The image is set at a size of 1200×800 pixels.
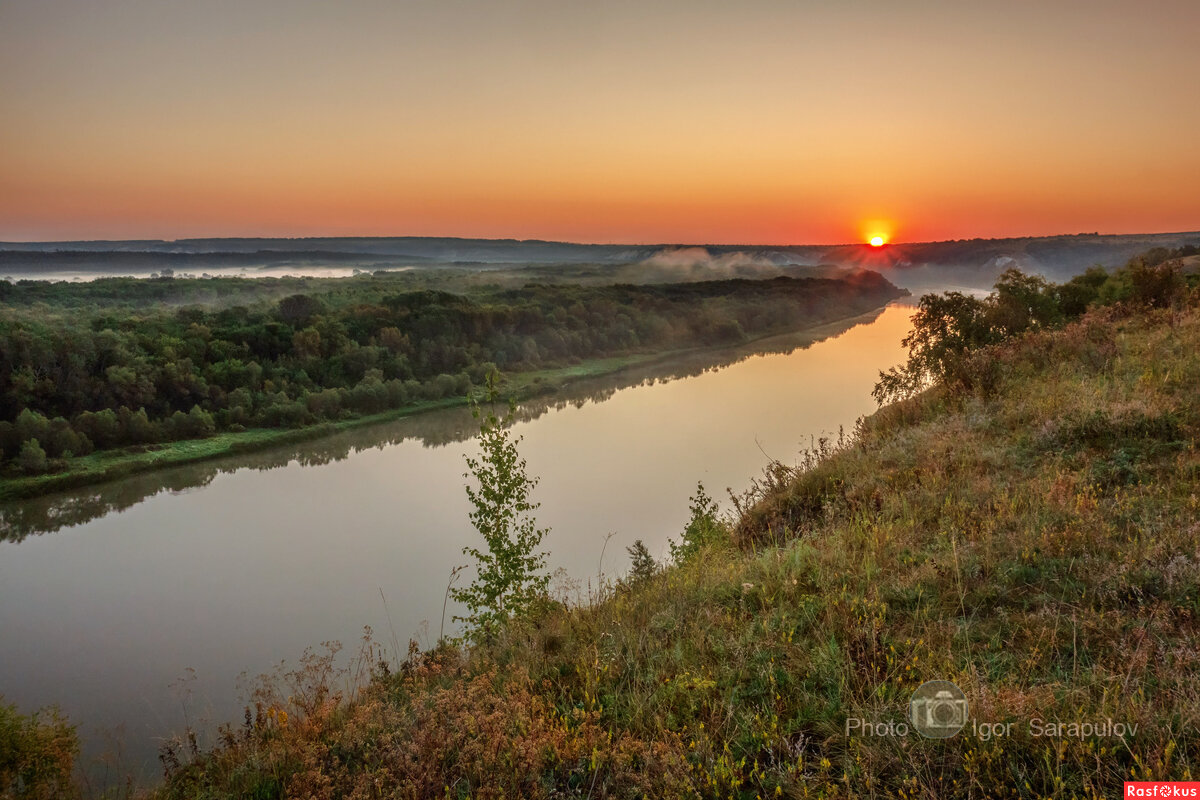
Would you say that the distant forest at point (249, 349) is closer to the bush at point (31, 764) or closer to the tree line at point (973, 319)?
the bush at point (31, 764)

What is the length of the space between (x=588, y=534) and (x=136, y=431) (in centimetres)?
2389

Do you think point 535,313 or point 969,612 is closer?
point 969,612

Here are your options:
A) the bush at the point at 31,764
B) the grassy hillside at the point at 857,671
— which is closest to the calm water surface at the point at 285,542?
the bush at the point at 31,764

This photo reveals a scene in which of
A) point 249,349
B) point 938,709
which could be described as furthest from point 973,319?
point 249,349

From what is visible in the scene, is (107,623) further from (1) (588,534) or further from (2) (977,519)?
(2) (977,519)

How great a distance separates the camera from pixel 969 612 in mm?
4188

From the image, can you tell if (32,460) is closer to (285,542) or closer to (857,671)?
A: (285,542)

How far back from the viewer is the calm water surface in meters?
12.7

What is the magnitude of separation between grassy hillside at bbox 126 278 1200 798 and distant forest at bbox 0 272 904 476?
2890 centimetres

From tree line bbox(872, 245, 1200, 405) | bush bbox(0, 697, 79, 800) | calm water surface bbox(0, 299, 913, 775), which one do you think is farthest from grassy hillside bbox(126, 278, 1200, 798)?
tree line bbox(872, 245, 1200, 405)

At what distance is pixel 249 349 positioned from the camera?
128 ft

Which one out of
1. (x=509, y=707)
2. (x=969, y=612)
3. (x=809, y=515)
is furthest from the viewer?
(x=809, y=515)

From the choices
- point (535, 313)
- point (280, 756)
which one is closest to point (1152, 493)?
point (280, 756)

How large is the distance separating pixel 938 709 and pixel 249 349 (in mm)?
43199
